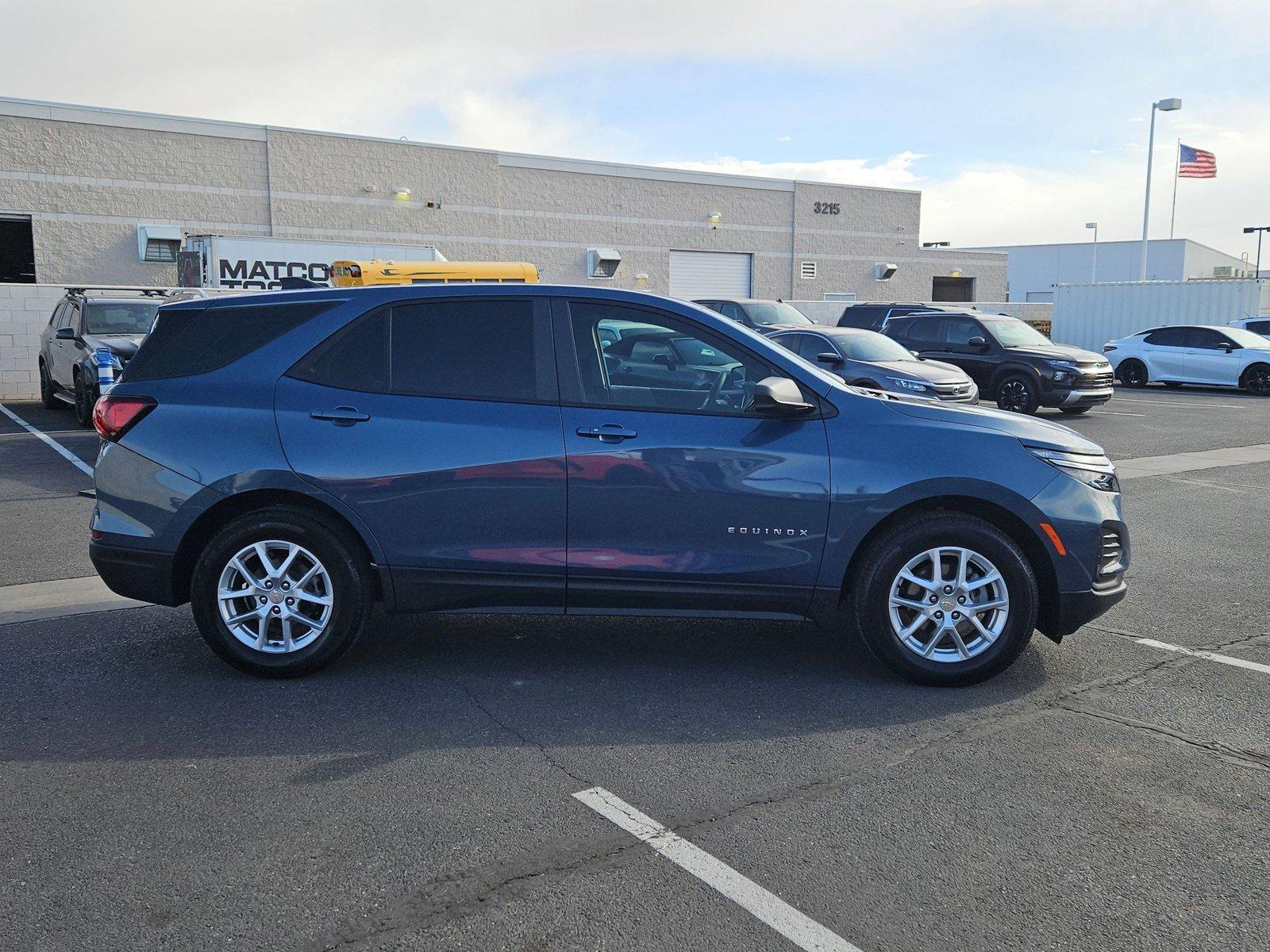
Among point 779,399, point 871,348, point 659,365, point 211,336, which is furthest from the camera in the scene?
point 871,348

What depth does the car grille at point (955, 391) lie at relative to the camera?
14477 millimetres

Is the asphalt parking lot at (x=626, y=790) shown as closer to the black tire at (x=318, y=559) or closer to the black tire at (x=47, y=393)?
the black tire at (x=318, y=559)

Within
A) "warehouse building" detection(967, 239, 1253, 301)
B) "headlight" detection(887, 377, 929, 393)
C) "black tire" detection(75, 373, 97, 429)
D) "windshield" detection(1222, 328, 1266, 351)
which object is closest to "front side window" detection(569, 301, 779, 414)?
"headlight" detection(887, 377, 929, 393)

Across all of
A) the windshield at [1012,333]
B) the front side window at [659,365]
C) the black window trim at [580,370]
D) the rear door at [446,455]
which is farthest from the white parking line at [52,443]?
the windshield at [1012,333]

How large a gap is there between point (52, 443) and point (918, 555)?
39.1 ft

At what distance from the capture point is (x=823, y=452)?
486 cm

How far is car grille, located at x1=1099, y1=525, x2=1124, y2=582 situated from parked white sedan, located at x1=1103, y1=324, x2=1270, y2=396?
21.5 meters

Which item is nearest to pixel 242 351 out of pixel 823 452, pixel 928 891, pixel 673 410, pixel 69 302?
pixel 673 410

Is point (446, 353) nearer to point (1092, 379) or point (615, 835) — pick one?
point (615, 835)

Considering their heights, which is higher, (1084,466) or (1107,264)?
(1107,264)

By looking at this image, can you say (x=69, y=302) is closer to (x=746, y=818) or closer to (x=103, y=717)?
(x=103, y=717)

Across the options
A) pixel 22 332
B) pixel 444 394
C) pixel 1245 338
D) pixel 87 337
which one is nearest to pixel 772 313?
pixel 87 337

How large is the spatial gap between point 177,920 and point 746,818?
1.73 metres

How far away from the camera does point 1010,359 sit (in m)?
18.3
